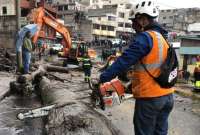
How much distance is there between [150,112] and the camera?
405 cm

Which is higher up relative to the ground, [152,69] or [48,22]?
[48,22]

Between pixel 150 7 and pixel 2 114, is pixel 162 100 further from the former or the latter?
pixel 2 114

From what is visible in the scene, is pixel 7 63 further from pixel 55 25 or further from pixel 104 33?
pixel 104 33

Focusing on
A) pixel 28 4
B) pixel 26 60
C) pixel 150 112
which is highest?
pixel 28 4

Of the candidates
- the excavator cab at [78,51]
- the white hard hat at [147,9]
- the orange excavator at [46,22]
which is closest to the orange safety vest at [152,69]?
the white hard hat at [147,9]

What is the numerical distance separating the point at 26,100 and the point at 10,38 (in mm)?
32106

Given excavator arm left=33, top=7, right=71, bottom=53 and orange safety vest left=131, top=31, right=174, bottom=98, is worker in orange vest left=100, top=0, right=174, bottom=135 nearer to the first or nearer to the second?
orange safety vest left=131, top=31, right=174, bottom=98

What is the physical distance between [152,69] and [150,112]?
46cm

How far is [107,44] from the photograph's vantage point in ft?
179

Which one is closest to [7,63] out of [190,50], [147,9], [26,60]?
[26,60]

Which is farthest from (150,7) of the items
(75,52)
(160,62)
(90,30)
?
(90,30)

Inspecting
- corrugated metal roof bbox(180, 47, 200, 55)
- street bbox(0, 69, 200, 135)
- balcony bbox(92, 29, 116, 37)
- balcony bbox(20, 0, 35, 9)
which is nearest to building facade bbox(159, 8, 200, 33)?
balcony bbox(92, 29, 116, 37)

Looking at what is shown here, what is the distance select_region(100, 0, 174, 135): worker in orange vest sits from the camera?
392 cm

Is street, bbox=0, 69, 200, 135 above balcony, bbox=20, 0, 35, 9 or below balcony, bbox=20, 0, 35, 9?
below
